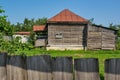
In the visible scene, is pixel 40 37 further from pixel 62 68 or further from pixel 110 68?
pixel 110 68

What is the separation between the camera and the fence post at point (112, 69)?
8.02 feet

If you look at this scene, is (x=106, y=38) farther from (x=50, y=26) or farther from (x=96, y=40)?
(x=50, y=26)

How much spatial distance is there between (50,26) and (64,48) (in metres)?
3.75

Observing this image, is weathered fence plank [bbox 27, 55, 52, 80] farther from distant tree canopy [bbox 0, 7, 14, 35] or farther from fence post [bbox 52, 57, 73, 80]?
distant tree canopy [bbox 0, 7, 14, 35]

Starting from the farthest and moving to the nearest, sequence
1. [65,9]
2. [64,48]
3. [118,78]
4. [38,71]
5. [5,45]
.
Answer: [65,9], [64,48], [5,45], [38,71], [118,78]

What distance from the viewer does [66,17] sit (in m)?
44.3

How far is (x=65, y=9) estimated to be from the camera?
46.3m

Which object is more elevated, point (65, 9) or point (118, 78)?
point (65, 9)

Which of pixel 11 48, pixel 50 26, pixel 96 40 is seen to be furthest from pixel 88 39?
pixel 11 48

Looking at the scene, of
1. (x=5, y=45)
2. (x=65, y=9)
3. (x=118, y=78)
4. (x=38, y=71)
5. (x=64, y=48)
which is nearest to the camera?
(x=118, y=78)

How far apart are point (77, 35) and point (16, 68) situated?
40.6 m

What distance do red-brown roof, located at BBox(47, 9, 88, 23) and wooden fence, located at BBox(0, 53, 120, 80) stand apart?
4055 cm

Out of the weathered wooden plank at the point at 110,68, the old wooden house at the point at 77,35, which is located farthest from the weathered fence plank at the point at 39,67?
the old wooden house at the point at 77,35

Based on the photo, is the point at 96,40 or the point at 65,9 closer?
the point at 96,40
